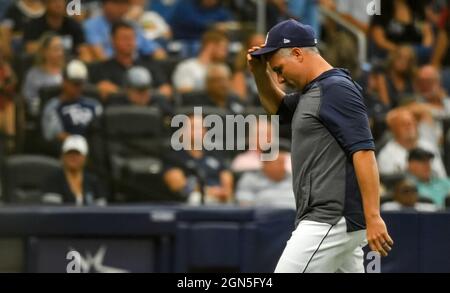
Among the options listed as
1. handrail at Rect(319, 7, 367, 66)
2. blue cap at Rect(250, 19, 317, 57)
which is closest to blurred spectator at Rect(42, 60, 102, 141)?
handrail at Rect(319, 7, 367, 66)

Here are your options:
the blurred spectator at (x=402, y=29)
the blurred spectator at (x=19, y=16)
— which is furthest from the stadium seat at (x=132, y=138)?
the blurred spectator at (x=402, y=29)

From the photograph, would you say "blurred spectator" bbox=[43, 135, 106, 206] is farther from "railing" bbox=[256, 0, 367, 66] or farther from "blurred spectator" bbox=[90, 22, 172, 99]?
"railing" bbox=[256, 0, 367, 66]

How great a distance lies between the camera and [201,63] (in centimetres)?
1191

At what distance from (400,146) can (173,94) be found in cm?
212

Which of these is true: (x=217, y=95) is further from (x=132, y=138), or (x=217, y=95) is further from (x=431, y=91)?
(x=431, y=91)

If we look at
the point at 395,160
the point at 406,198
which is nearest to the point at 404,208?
the point at 406,198

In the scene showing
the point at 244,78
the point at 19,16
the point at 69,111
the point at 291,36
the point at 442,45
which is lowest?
the point at 69,111

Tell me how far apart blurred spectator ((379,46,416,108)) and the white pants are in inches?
257

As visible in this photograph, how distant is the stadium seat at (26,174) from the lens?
10125 millimetres

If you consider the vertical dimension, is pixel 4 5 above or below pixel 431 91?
above

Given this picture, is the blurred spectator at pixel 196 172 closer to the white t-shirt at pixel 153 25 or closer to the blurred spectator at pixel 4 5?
the white t-shirt at pixel 153 25

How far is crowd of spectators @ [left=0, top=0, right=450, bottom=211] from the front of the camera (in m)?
10.2
